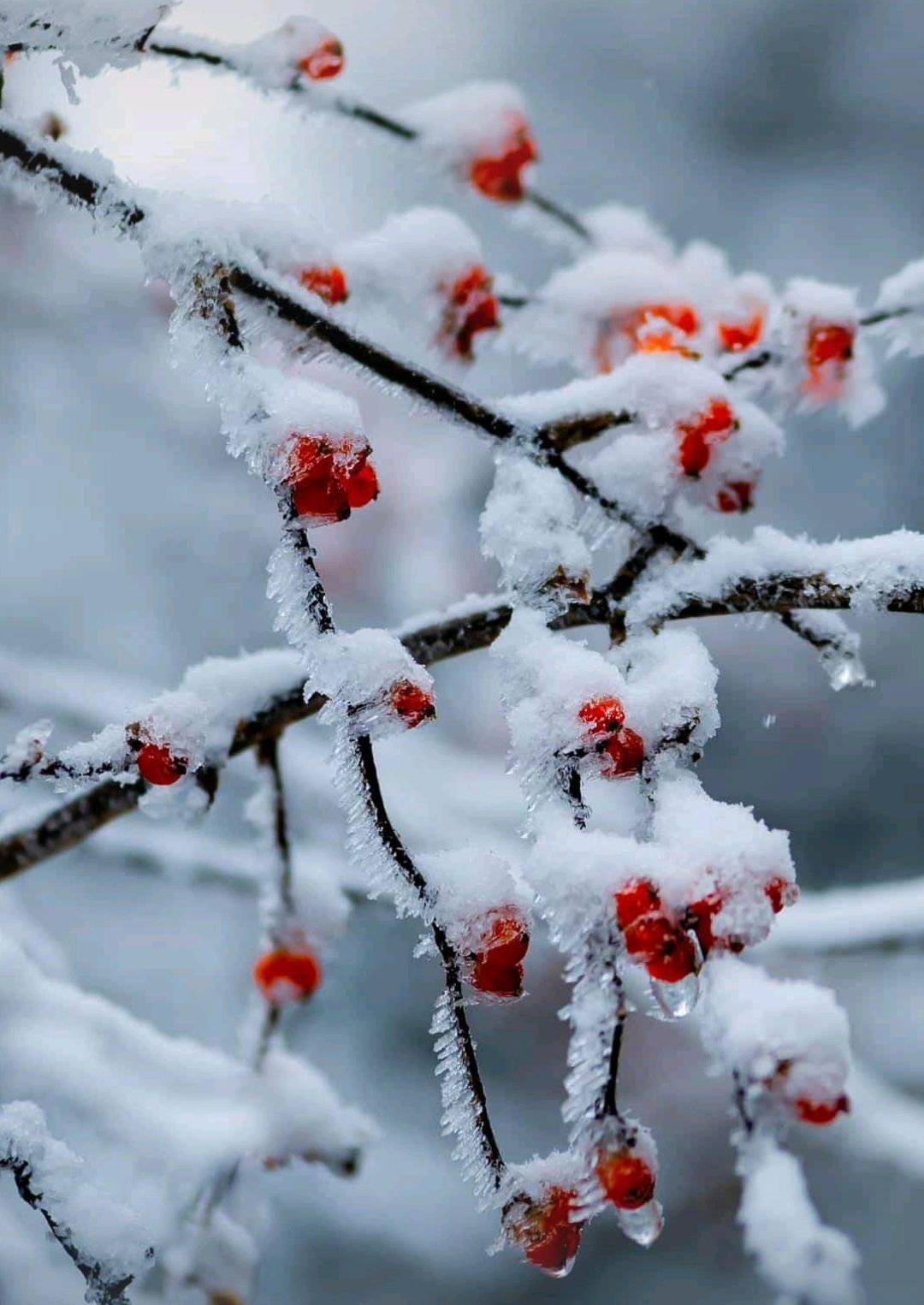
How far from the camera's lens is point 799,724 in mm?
5102

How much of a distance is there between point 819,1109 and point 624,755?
213 millimetres

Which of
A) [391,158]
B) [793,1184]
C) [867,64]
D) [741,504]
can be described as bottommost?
[793,1184]

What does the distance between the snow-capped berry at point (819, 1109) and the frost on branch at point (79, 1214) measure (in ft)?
1.53

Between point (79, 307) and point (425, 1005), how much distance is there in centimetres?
315

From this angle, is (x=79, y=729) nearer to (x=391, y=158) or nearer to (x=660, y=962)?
(x=391, y=158)

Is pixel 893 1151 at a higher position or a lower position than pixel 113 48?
higher

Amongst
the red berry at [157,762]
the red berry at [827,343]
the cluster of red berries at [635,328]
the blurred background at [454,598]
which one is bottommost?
the red berry at [157,762]

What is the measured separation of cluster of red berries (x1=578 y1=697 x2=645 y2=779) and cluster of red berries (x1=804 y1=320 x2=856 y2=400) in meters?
0.63

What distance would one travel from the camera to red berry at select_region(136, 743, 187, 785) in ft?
2.51

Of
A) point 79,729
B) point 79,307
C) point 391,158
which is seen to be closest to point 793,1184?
point 391,158

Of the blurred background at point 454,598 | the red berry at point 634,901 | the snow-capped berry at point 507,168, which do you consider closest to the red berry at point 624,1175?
the red berry at point 634,901

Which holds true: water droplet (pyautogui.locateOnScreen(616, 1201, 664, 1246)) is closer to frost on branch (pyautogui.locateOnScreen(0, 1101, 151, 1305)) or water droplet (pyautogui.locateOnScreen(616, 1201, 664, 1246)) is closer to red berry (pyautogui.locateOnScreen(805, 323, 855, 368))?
frost on branch (pyautogui.locateOnScreen(0, 1101, 151, 1305))

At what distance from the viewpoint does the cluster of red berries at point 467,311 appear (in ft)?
3.70

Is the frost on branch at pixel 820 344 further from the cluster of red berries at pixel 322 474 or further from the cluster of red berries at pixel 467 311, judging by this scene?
the cluster of red berries at pixel 322 474
